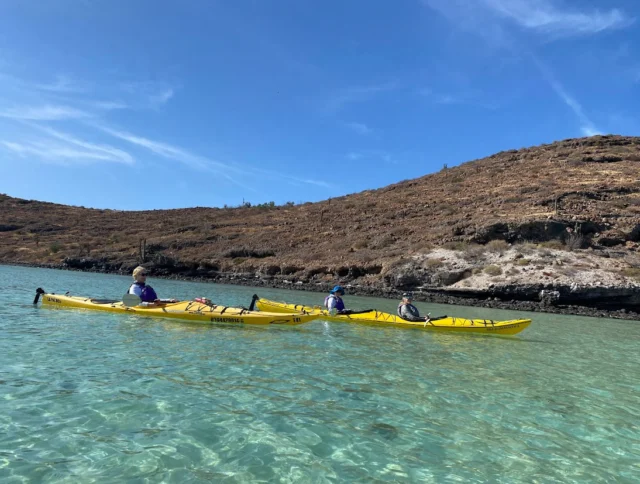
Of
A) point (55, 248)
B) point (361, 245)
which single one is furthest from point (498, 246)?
point (55, 248)

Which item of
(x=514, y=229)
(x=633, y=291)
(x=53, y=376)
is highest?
(x=514, y=229)

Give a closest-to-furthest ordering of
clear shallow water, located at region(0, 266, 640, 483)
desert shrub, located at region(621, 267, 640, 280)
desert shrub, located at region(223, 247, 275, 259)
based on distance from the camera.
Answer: clear shallow water, located at region(0, 266, 640, 483) → desert shrub, located at region(621, 267, 640, 280) → desert shrub, located at region(223, 247, 275, 259)

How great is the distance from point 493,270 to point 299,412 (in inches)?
1100

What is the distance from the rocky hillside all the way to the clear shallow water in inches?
907

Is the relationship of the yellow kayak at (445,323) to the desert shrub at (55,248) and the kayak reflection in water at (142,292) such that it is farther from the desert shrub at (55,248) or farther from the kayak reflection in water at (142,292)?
the desert shrub at (55,248)

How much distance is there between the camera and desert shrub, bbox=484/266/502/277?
30.8m

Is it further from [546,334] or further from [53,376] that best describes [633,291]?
[53,376]

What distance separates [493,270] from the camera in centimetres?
3109

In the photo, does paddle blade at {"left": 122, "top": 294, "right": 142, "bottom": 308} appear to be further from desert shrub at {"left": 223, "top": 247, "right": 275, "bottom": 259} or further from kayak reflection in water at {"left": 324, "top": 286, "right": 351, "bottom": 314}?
desert shrub at {"left": 223, "top": 247, "right": 275, "bottom": 259}

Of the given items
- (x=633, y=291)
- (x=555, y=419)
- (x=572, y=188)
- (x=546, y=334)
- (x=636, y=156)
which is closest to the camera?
(x=555, y=419)

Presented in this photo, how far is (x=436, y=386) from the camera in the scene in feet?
25.4

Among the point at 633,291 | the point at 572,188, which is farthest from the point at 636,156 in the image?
the point at 633,291

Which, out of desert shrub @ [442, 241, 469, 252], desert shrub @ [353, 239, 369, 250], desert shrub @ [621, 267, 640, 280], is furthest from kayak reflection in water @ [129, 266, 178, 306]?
desert shrub @ [353, 239, 369, 250]

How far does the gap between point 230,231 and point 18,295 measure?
38.3 metres
